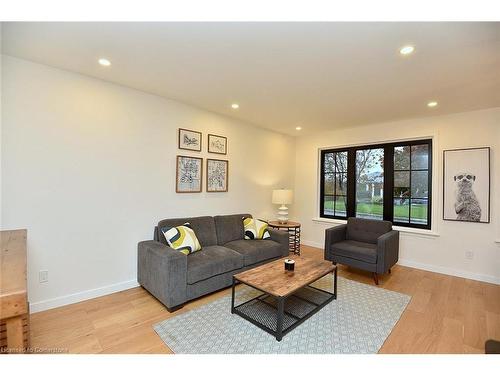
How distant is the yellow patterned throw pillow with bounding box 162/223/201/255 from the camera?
2.67m

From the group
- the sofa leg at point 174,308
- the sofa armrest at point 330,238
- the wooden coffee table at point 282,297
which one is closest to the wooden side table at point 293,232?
the sofa armrest at point 330,238

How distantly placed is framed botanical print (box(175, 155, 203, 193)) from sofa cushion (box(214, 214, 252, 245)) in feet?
1.82

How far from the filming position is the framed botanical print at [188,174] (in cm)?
318

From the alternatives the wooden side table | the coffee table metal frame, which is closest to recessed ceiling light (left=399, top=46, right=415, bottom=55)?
the coffee table metal frame

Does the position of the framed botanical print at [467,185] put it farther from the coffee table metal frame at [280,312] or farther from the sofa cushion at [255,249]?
the sofa cushion at [255,249]

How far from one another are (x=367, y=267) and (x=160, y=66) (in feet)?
11.0

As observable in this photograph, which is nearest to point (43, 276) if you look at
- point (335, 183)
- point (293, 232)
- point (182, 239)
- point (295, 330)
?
point (182, 239)

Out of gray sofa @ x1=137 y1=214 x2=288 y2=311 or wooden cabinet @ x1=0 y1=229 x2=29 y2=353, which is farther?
gray sofa @ x1=137 y1=214 x2=288 y2=311

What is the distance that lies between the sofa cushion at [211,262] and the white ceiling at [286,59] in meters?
1.92

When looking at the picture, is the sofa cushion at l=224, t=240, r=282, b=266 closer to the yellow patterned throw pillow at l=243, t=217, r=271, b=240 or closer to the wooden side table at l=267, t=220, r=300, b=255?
the yellow patterned throw pillow at l=243, t=217, r=271, b=240

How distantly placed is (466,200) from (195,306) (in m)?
3.84

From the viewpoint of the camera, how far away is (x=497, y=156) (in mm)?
3090
